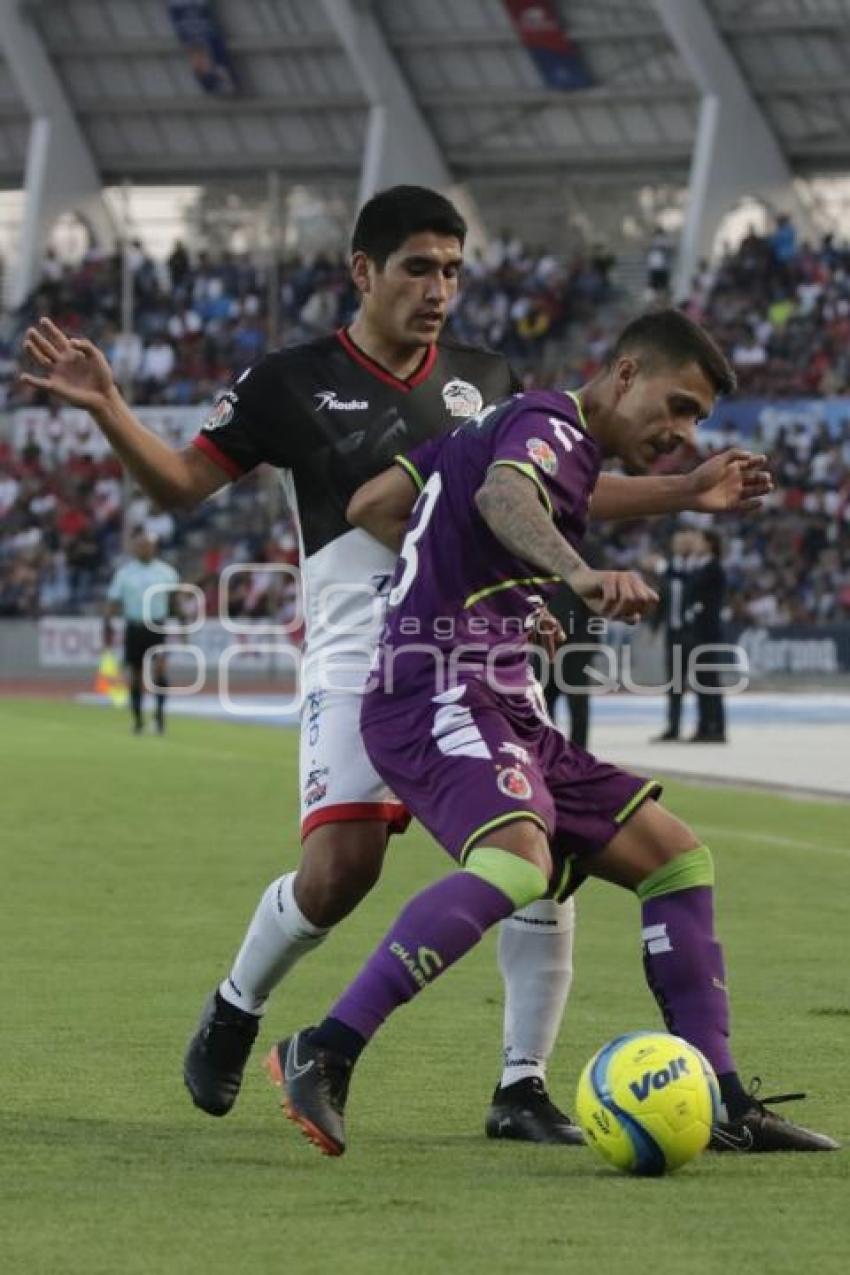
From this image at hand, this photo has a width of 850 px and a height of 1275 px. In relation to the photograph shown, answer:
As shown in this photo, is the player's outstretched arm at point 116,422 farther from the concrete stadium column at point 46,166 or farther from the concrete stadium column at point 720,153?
the concrete stadium column at point 46,166

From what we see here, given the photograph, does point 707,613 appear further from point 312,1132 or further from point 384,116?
point 384,116

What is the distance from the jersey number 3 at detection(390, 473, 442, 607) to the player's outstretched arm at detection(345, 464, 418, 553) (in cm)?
16

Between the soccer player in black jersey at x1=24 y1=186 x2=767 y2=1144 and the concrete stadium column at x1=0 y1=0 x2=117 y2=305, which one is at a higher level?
the concrete stadium column at x1=0 y1=0 x2=117 y2=305

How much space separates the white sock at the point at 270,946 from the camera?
23.6 feet

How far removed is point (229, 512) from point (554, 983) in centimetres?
4398

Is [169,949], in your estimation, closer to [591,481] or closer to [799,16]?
[591,481]

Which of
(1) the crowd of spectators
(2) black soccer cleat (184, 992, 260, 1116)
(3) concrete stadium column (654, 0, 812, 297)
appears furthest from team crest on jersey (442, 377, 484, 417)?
(3) concrete stadium column (654, 0, 812, 297)

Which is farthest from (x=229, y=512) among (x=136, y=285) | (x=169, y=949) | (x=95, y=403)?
(x=95, y=403)

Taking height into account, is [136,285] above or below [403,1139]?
above

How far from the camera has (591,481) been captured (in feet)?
22.0

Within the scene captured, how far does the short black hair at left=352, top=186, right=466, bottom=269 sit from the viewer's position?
732cm

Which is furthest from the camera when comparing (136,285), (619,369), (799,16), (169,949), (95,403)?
(136,285)

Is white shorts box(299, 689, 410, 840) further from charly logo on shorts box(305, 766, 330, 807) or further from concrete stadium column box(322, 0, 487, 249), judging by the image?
concrete stadium column box(322, 0, 487, 249)

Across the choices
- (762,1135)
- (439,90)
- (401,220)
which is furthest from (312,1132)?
(439,90)
